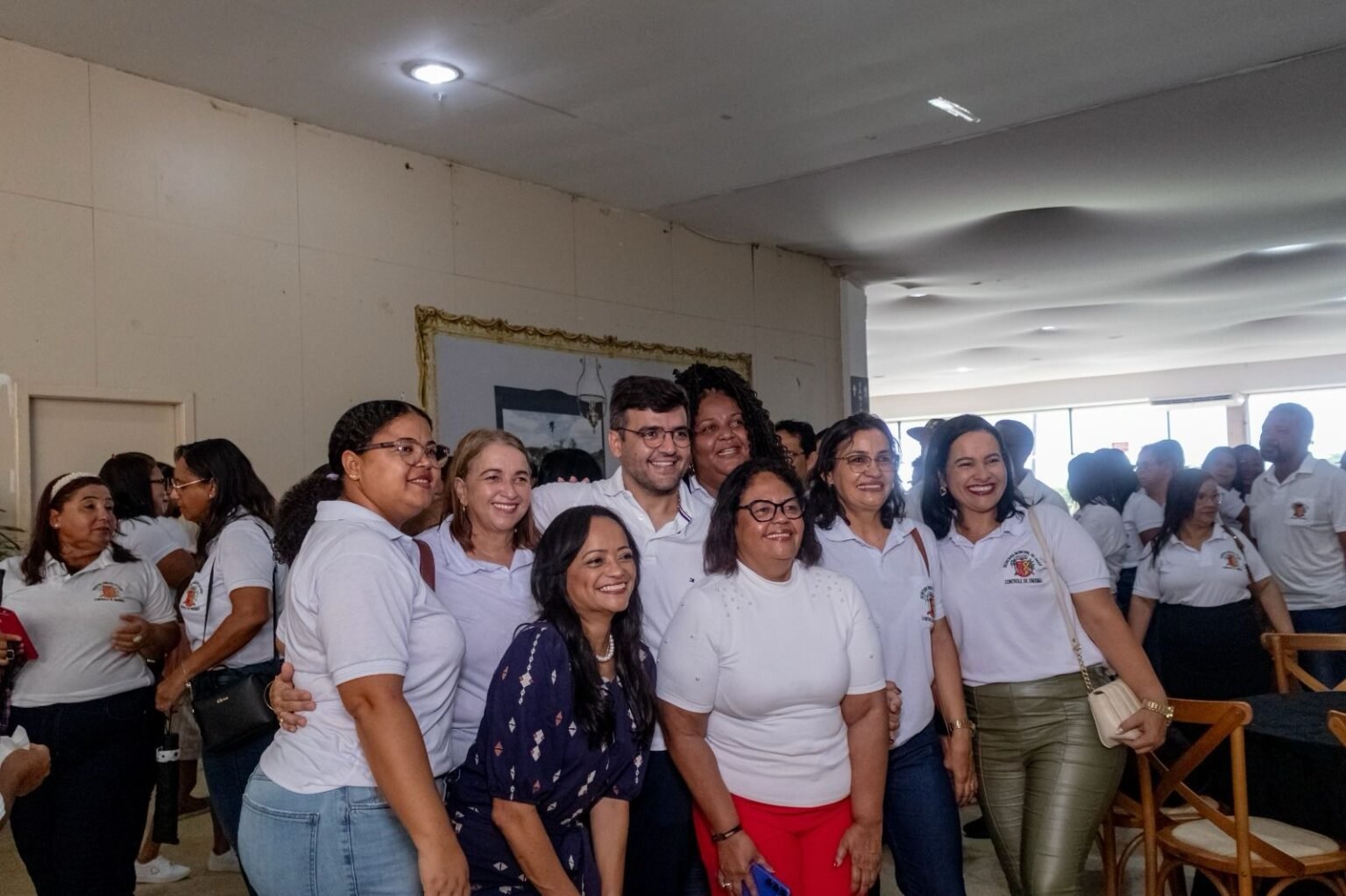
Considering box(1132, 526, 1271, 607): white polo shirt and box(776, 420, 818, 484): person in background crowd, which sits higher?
box(776, 420, 818, 484): person in background crowd

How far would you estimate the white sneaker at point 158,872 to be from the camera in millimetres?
4254

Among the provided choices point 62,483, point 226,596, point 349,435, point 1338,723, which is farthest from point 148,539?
point 1338,723

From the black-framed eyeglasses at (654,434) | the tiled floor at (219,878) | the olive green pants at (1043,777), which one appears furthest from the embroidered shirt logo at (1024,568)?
the tiled floor at (219,878)

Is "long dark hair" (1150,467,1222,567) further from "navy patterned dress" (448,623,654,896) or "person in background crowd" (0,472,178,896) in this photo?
"person in background crowd" (0,472,178,896)

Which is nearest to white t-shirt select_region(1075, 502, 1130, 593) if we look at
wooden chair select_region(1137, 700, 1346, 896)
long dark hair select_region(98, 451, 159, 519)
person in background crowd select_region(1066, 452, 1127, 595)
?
person in background crowd select_region(1066, 452, 1127, 595)

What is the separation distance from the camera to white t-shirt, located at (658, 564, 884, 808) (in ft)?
7.56

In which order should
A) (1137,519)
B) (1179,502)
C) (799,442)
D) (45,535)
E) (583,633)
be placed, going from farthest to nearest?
1. (1137,519)
2. (799,442)
3. (1179,502)
4. (45,535)
5. (583,633)

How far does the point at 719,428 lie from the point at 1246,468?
19.3ft

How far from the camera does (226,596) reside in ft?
10.5

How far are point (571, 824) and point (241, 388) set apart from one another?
3408mm

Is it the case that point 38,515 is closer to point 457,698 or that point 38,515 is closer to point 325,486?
point 325,486

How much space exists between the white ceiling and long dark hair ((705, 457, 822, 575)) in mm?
2334

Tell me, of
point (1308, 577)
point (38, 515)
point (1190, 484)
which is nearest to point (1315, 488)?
point (1308, 577)

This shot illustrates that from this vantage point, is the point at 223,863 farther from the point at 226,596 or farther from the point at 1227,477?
the point at 1227,477
